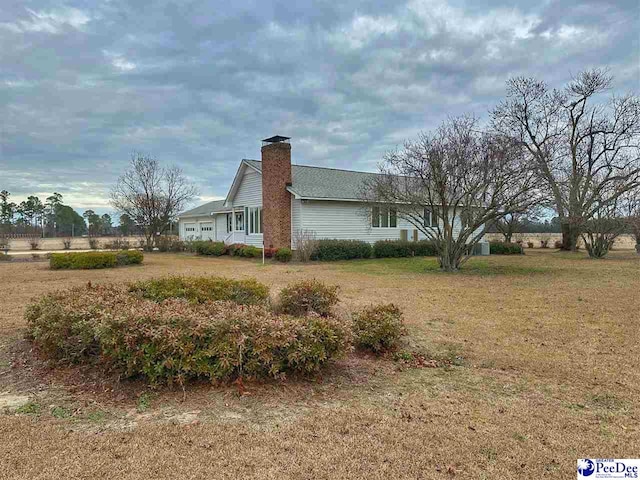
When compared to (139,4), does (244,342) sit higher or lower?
lower

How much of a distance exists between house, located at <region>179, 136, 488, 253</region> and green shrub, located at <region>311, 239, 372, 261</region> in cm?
170

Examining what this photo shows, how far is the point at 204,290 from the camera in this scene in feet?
21.1

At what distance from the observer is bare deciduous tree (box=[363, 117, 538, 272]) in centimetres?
1330

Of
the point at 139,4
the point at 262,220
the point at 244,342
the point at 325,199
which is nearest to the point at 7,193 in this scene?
the point at 262,220

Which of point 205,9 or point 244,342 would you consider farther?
point 205,9

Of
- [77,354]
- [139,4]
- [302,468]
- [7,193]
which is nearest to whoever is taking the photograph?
[302,468]

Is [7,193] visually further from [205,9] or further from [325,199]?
[205,9]

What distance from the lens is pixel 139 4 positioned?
9719 mm

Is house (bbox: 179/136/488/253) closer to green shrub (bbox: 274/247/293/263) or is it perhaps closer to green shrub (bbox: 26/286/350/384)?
green shrub (bbox: 274/247/293/263)

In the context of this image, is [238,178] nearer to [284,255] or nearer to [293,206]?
[293,206]

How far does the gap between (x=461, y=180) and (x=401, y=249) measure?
877cm

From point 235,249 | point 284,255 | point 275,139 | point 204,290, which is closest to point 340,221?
point 284,255

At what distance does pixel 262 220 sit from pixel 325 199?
389cm

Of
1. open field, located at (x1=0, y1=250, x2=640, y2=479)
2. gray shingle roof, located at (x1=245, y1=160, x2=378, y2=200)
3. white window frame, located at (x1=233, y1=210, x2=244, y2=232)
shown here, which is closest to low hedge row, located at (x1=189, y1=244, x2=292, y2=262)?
white window frame, located at (x1=233, y1=210, x2=244, y2=232)
